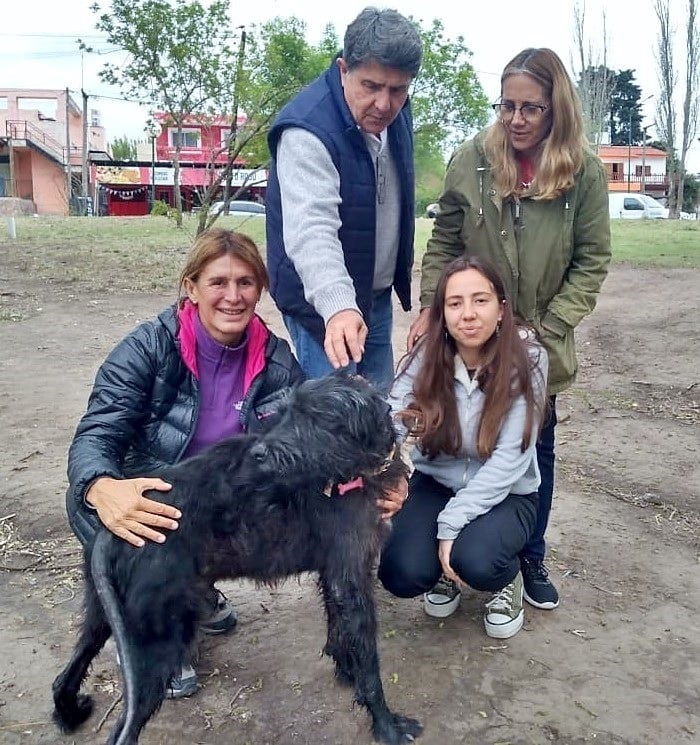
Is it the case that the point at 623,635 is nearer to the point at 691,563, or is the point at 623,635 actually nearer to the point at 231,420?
the point at 691,563

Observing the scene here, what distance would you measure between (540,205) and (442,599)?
165cm

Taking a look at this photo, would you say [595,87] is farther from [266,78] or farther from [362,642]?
[362,642]

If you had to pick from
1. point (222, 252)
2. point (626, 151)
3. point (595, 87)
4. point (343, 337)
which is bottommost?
point (343, 337)

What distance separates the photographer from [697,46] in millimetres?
31953

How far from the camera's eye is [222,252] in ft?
9.44

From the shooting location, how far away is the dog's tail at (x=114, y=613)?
2.20m

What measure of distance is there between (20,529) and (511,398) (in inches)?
105

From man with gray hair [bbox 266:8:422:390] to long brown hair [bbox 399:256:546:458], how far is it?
287 mm

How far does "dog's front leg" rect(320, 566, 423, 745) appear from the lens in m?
2.58

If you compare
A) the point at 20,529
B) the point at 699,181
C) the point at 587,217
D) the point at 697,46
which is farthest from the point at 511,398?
the point at 699,181

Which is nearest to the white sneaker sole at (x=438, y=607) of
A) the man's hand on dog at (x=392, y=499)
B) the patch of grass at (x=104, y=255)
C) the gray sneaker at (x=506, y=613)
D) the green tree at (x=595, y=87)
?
the gray sneaker at (x=506, y=613)

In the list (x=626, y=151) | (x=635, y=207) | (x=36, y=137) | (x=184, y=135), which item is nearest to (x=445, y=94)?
(x=184, y=135)

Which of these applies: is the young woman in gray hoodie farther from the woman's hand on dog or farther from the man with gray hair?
the woman's hand on dog

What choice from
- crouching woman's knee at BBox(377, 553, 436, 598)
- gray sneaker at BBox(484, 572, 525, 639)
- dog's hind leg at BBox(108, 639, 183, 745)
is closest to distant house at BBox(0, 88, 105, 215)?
crouching woman's knee at BBox(377, 553, 436, 598)
